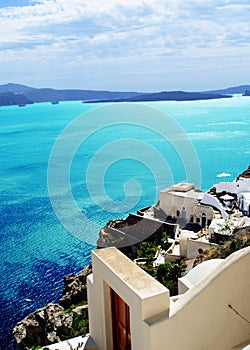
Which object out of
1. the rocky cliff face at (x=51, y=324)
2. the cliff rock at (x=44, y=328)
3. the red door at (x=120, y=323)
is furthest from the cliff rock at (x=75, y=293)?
the red door at (x=120, y=323)

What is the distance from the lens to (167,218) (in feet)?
84.5

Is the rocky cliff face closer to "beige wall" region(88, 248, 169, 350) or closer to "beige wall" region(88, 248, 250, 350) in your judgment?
"beige wall" region(88, 248, 169, 350)

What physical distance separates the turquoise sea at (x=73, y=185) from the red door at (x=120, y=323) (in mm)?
13988

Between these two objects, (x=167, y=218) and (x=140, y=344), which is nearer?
(x=140, y=344)

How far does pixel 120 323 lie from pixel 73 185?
43.2 meters

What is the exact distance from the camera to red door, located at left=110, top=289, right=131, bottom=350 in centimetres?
530

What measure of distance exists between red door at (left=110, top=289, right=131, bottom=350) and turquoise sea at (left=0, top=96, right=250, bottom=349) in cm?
1399

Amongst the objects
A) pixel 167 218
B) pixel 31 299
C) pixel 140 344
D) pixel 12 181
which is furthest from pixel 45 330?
pixel 12 181

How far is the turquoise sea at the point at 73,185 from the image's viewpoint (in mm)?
25666

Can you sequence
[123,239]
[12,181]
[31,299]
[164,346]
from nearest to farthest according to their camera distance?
[164,346] < [31,299] < [123,239] < [12,181]

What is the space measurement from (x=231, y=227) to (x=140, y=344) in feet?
46.8

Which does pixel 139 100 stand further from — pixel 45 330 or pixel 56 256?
pixel 45 330

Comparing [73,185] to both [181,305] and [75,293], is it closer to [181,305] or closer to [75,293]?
[75,293]

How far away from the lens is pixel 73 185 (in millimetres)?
48406
